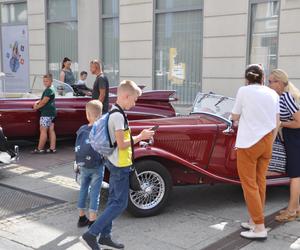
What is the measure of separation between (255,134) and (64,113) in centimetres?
527

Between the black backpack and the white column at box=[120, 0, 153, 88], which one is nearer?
the black backpack

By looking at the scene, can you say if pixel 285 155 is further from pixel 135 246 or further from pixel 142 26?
pixel 142 26

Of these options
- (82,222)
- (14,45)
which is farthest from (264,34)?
(14,45)

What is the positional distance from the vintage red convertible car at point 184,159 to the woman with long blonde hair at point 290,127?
0.49 m

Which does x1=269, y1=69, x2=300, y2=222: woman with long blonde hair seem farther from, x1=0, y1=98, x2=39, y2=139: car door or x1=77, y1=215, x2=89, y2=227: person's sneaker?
x1=0, y1=98, x2=39, y2=139: car door

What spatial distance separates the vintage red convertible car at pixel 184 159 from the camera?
17.1 ft

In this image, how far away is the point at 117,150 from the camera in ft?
13.3

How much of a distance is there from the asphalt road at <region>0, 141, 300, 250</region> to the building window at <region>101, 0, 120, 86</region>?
6.78 meters

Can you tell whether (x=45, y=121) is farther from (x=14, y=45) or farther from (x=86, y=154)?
(x=14, y=45)

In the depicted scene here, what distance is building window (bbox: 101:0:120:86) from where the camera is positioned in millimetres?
13102

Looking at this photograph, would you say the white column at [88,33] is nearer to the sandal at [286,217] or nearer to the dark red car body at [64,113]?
the dark red car body at [64,113]

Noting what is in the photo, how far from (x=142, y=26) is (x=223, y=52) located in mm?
2539

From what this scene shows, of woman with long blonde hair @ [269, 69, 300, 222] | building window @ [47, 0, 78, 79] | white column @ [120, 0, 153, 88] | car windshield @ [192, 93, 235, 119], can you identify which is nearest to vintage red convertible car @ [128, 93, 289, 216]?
car windshield @ [192, 93, 235, 119]

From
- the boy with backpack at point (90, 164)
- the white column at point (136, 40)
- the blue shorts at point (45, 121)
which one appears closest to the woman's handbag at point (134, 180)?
the boy with backpack at point (90, 164)
